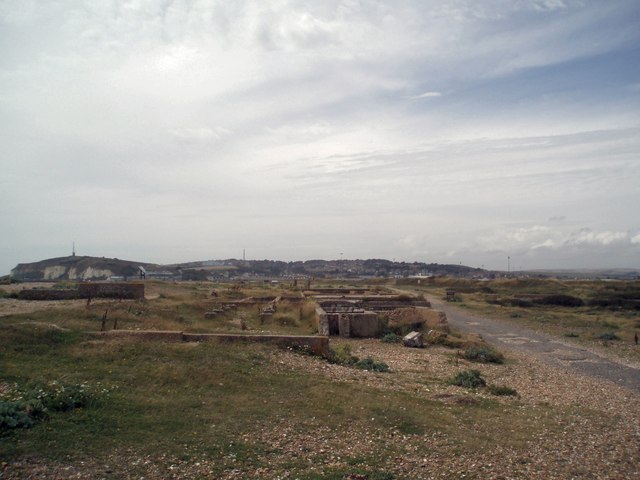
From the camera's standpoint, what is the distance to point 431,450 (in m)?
6.35

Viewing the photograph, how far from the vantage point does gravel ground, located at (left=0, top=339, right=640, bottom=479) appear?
5453mm

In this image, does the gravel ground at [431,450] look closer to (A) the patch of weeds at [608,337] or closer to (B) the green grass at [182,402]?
(B) the green grass at [182,402]

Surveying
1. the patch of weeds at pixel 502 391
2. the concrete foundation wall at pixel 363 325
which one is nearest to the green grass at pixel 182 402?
the patch of weeds at pixel 502 391

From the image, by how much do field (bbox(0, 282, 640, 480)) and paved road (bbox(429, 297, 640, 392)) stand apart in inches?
100.0

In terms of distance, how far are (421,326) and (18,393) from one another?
13.8 meters

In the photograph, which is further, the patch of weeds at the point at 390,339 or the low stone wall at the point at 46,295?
the low stone wall at the point at 46,295

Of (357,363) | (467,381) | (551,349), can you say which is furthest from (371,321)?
(467,381)

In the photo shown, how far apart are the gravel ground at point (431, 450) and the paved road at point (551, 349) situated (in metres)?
4.00

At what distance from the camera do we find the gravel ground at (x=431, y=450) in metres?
5.45

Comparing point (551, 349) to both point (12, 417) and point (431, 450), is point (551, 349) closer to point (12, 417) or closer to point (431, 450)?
point (431, 450)

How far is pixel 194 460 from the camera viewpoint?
567 cm

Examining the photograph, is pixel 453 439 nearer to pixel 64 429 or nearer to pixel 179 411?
pixel 179 411

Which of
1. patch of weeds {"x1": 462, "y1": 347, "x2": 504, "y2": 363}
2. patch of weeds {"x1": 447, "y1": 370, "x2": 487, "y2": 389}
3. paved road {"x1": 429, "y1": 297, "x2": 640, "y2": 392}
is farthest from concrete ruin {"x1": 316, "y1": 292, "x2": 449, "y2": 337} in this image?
patch of weeds {"x1": 447, "y1": 370, "x2": 487, "y2": 389}

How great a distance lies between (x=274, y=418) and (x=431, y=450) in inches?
86.1
